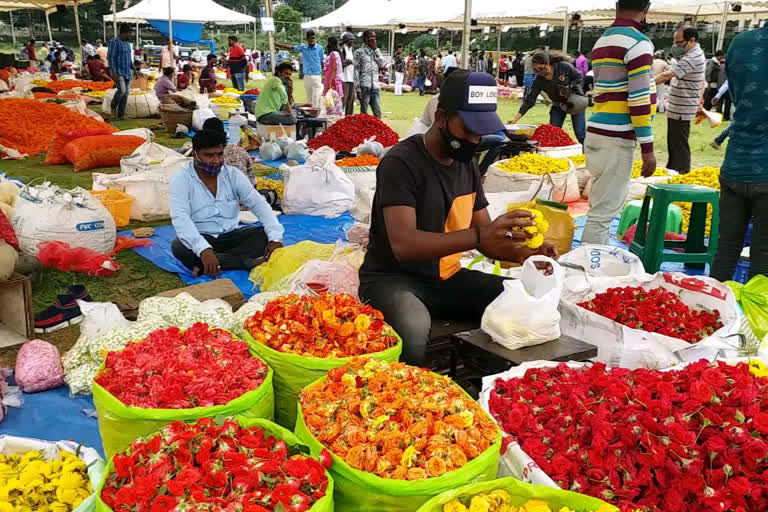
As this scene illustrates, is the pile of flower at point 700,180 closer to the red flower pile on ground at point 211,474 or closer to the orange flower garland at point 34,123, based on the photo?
the red flower pile on ground at point 211,474

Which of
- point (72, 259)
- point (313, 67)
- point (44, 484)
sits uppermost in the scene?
point (313, 67)

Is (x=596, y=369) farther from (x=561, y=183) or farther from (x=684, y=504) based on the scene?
(x=561, y=183)

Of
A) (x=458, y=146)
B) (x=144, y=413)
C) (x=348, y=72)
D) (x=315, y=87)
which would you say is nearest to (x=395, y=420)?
(x=144, y=413)

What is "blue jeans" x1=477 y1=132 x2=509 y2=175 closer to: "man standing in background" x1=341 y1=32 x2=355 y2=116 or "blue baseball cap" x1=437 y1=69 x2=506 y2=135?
"blue baseball cap" x1=437 y1=69 x2=506 y2=135

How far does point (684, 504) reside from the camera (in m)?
1.72

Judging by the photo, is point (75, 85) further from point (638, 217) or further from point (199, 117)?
point (638, 217)

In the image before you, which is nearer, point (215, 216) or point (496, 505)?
point (496, 505)

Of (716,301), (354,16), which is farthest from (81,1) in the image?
(716,301)

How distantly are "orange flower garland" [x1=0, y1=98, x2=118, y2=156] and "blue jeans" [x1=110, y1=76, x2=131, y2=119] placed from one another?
260cm

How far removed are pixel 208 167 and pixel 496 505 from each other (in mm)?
3227

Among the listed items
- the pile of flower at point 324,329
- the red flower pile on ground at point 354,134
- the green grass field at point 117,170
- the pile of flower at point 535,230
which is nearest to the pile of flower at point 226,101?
the green grass field at point 117,170

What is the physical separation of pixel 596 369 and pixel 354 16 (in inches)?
689

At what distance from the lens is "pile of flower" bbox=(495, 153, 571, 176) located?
6188 millimetres

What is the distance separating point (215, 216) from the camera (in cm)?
455
